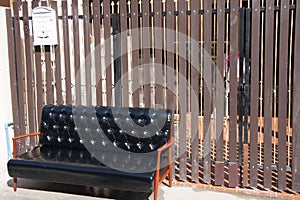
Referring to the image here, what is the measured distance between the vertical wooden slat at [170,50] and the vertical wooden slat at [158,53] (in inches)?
3.3

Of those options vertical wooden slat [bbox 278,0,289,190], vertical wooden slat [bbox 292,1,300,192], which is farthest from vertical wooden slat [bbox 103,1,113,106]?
vertical wooden slat [bbox 292,1,300,192]

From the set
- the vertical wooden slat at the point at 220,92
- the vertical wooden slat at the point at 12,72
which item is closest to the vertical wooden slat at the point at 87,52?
the vertical wooden slat at the point at 12,72

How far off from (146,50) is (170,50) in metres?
0.30

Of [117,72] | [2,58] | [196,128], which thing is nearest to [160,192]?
[196,128]

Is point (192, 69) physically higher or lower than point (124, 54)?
lower

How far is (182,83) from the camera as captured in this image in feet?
13.3

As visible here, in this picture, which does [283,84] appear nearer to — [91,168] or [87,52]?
[91,168]

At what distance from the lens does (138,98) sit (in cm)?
429

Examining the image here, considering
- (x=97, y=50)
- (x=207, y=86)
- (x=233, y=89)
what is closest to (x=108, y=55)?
(x=97, y=50)

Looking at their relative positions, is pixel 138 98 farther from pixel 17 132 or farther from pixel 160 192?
pixel 17 132

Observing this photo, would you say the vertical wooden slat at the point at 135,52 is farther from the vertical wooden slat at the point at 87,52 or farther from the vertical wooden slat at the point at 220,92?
the vertical wooden slat at the point at 220,92

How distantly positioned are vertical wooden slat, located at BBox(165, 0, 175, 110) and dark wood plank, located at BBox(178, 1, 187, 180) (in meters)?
0.08

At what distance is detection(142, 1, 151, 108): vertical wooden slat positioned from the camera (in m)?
4.05

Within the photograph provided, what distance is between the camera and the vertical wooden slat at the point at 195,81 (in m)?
3.90
